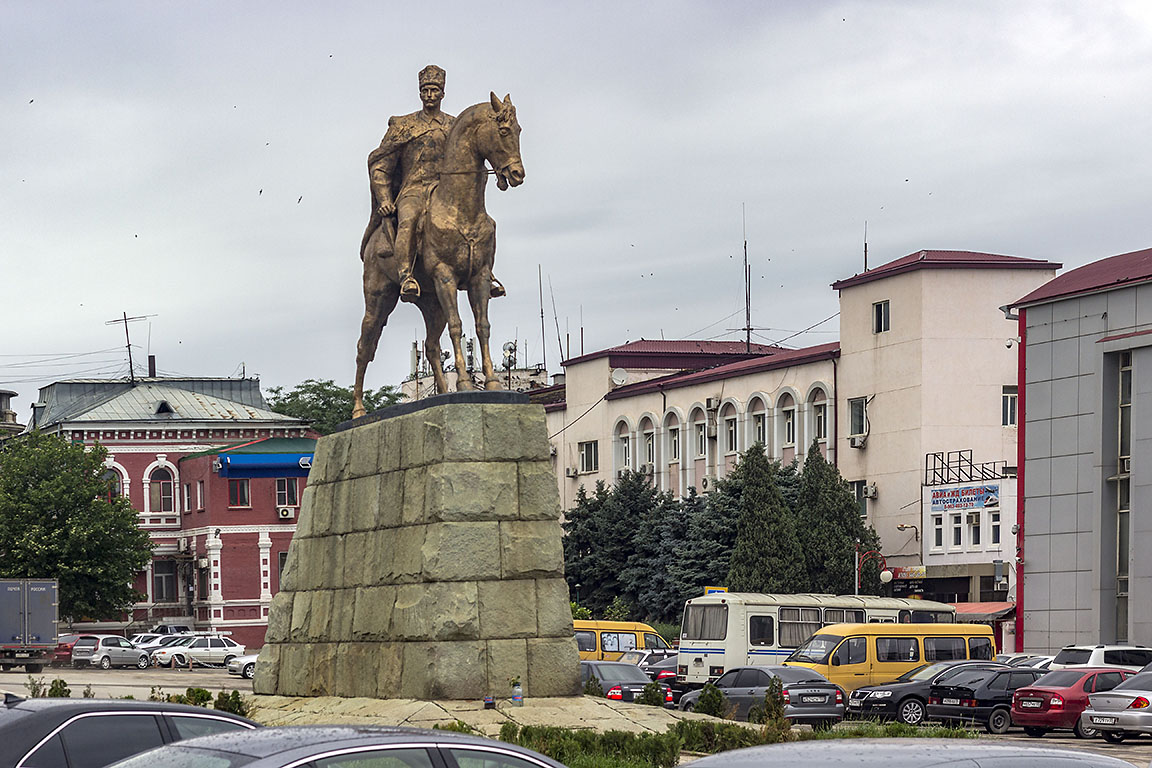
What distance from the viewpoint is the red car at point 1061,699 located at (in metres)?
29.2

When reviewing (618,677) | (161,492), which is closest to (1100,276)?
(618,677)

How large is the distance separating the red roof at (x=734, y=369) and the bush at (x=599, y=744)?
1852 inches

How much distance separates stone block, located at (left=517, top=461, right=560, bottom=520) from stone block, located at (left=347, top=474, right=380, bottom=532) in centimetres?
218

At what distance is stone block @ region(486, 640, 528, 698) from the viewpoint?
1911 cm

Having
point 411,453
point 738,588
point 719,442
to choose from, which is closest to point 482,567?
point 411,453

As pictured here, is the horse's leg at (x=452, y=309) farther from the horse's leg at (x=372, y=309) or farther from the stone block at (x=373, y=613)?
the stone block at (x=373, y=613)

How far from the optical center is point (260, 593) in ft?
230

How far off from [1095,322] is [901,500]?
15358 mm

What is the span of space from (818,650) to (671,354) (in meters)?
39.9

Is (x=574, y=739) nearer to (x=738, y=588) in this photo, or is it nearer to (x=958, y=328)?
(x=738, y=588)

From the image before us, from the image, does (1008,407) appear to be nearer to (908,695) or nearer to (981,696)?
(908,695)

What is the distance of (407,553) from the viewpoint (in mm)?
20000

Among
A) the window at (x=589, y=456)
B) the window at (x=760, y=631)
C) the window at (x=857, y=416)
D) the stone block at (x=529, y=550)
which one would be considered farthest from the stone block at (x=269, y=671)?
the window at (x=589, y=456)

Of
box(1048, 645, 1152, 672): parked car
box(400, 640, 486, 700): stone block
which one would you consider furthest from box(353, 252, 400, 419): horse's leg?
box(1048, 645, 1152, 672): parked car
